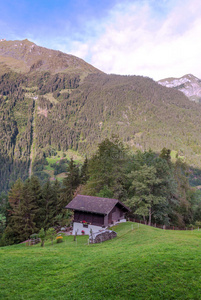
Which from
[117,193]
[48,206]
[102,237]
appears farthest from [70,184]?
[102,237]

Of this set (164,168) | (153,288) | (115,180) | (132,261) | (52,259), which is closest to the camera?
(153,288)

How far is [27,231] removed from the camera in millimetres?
48781

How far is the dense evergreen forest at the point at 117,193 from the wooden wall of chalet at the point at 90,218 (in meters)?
8.25

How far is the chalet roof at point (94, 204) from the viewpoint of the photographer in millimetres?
34669

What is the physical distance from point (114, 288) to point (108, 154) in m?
39.6

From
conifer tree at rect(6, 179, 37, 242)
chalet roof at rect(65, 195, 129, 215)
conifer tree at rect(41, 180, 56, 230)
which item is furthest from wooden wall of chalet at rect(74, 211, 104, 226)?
conifer tree at rect(41, 180, 56, 230)

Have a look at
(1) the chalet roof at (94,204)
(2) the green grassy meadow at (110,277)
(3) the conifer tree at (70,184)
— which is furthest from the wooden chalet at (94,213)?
(3) the conifer tree at (70,184)

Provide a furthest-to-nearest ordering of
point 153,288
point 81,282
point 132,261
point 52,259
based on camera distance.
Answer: point 52,259, point 132,261, point 81,282, point 153,288

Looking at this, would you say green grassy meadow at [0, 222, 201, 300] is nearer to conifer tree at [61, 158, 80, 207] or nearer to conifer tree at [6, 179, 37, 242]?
conifer tree at [6, 179, 37, 242]

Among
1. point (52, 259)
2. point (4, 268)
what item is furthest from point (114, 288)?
point (4, 268)

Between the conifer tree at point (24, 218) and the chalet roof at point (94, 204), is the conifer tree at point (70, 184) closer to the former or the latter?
the conifer tree at point (24, 218)

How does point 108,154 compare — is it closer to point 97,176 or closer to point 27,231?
point 97,176

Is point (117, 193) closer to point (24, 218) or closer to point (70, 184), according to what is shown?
point (70, 184)

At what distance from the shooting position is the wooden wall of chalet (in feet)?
116
